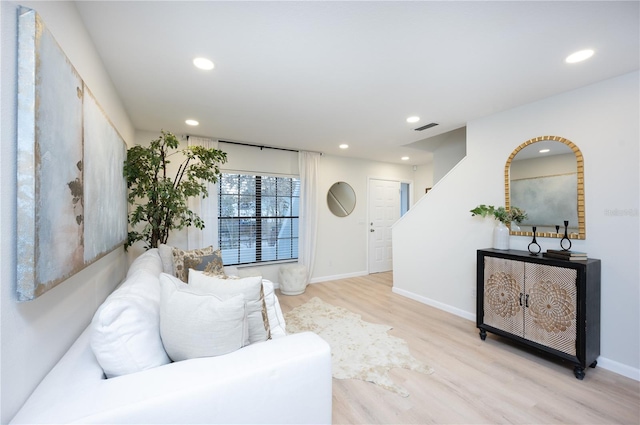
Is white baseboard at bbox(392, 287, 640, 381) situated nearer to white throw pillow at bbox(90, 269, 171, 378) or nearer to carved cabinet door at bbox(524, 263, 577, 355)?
carved cabinet door at bbox(524, 263, 577, 355)

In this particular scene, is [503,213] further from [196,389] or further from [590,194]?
[196,389]

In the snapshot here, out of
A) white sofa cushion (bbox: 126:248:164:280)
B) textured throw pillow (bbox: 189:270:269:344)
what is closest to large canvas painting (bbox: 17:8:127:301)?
white sofa cushion (bbox: 126:248:164:280)

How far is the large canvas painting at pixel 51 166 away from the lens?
2.74ft

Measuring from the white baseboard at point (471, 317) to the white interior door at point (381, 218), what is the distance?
57.7 inches

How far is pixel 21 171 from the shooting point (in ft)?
2.72

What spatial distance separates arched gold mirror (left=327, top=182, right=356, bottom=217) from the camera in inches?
206

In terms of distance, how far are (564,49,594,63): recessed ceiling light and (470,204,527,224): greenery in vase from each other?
1369mm

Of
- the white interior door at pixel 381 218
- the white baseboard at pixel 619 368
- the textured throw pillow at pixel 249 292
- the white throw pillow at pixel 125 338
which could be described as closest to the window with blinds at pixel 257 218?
the white interior door at pixel 381 218

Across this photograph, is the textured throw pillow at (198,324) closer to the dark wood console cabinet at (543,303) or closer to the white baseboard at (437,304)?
the dark wood console cabinet at (543,303)

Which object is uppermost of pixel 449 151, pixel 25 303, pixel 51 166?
pixel 449 151

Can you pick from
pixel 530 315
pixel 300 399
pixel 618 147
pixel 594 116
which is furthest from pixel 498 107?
pixel 300 399

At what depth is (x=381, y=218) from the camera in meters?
5.85

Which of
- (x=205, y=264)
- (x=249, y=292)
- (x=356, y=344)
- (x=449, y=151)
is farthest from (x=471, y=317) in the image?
(x=205, y=264)

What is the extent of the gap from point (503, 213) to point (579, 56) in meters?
1.44
